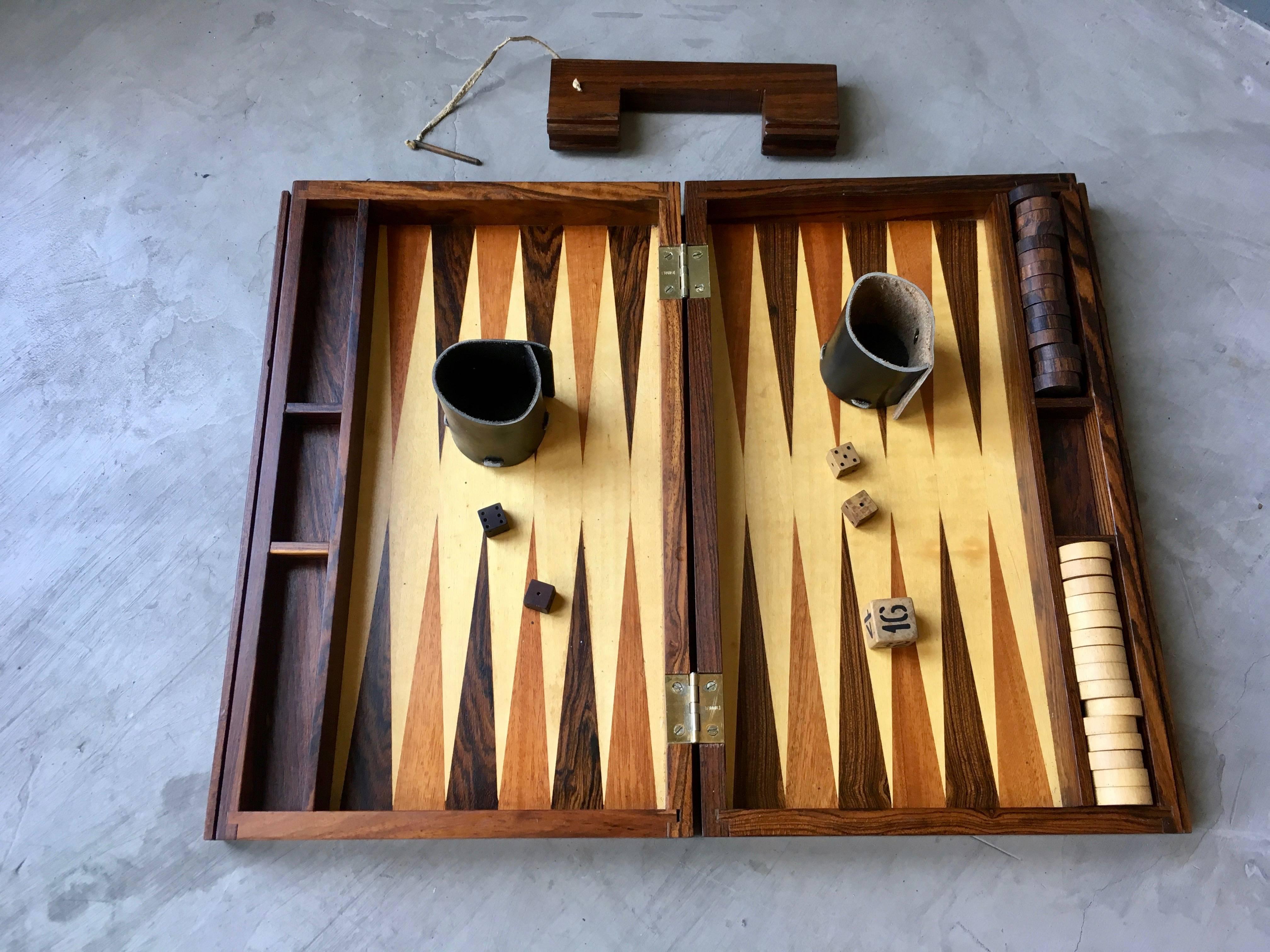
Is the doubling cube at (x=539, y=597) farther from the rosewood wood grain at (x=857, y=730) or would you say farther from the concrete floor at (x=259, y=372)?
the rosewood wood grain at (x=857, y=730)

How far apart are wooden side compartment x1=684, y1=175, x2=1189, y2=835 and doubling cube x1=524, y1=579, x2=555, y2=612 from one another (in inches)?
13.0

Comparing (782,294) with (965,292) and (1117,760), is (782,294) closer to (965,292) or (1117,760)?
(965,292)

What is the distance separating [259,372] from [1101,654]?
2.07 meters

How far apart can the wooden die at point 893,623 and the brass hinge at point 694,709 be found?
358mm

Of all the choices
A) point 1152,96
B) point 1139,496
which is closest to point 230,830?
point 1139,496

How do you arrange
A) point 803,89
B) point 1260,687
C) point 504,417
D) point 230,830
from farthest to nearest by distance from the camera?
point 803,89 → point 504,417 → point 1260,687 → point 230,830

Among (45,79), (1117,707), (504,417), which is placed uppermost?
(45,79)

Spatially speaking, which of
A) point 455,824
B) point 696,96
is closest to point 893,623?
point 455,824

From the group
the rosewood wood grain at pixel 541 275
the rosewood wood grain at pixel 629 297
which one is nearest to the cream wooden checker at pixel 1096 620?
the rosewood wood grain at pixel 629 297

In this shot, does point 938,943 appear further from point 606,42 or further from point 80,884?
point 606,42

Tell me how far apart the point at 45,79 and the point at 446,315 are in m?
1.45

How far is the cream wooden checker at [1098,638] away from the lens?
179 cm

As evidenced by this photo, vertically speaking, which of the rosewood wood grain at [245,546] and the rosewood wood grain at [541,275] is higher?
the rosewood wood grain at [541,275]

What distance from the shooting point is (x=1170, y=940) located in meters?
1.74
